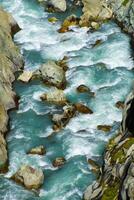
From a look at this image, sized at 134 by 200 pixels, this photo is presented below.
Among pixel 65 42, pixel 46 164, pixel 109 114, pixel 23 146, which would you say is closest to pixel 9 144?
pixel 23 146

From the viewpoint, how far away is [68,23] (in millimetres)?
54500

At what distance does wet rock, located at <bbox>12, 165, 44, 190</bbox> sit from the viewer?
33.3 m

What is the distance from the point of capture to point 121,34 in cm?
5284

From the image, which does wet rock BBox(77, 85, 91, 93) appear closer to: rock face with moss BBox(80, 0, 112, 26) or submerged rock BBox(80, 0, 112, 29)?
submerged rock BBox(80, 0, 112, 29)

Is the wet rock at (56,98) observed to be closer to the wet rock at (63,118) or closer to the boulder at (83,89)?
the wet rock at (63,118)

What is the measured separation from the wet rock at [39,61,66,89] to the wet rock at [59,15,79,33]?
9127mm

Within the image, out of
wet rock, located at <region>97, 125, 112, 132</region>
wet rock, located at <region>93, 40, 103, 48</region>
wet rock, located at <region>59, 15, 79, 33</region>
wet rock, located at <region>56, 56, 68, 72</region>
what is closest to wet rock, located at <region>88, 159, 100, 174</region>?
wet rock, located at <region>97, 125, 112, 132</region>

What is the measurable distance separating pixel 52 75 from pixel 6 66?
4.28 meters

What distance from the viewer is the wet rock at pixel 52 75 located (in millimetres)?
44500

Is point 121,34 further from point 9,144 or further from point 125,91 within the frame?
point 9,144

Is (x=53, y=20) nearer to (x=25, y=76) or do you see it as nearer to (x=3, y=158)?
(x=25, y=76)

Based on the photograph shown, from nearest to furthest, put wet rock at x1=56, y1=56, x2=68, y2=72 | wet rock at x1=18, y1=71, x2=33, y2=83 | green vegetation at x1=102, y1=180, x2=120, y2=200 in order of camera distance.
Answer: green vegetation at x1=102, y1=180, x2=120, y2=200
wet rock at x1=18, y1=71, x2=33, y2=83
wet rock at x1=56, y1=56, x2=68, y2=72

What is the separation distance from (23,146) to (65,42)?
17304 millimetres

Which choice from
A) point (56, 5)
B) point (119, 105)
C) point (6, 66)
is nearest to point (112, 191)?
point (119, 105)
